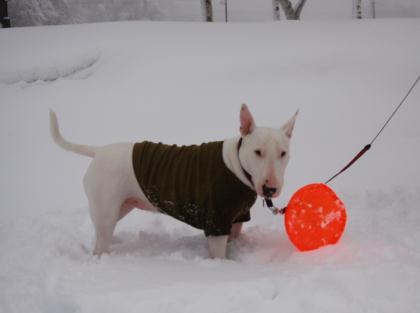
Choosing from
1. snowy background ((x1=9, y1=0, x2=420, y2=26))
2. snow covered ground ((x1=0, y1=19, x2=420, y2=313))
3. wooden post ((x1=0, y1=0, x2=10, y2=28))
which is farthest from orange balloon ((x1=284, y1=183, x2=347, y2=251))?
snowy background ((x1=9, y1=0, x2=420, y2=26))

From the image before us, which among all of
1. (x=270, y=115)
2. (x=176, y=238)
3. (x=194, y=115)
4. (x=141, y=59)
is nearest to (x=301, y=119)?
(x=270, y=115)

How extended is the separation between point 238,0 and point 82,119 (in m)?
27.1

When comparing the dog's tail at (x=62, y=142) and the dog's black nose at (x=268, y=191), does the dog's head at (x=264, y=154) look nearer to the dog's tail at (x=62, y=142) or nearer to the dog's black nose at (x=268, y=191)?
the dog's black nose at (x=268, y=191)

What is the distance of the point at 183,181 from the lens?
3031 millimetres

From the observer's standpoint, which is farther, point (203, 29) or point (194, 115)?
point (203, 29)

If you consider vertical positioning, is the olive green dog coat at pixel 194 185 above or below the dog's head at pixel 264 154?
below

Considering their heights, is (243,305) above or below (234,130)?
above

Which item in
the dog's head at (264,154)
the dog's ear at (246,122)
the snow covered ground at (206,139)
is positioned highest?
the dog's ear at (246,122)

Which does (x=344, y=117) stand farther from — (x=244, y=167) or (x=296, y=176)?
(x=244, y=167)

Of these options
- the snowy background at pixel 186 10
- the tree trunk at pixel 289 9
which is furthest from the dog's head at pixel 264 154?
the snowy background at pixel 186 10

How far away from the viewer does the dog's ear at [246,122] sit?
8.96 feet

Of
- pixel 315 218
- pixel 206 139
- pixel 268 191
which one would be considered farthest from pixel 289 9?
pixel 268 191

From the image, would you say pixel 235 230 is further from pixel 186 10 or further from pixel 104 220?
pixel 186 10

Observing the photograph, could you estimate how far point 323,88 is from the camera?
281 inches
